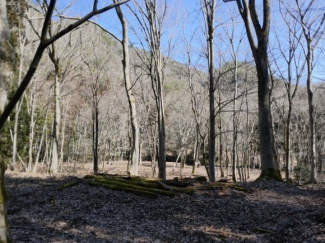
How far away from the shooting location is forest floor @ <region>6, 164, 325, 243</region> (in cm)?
502

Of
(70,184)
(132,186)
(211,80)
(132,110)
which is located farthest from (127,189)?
(211,80)

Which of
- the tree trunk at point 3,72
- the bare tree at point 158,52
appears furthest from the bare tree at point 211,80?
the tree trunk at point 3,72

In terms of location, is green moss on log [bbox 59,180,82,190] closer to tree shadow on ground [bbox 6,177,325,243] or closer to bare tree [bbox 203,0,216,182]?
tree shadow on ground [bbox 6,177,325,243]

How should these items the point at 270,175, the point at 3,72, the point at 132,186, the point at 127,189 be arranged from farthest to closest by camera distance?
the point at 270,175, the point at 132,186, the point at 127,189, the point at 3,72

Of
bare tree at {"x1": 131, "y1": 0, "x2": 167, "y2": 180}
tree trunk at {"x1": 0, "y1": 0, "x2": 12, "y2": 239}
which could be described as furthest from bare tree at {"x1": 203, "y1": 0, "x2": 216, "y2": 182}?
tree trunk at {"x1": 0, "y1": 0, "x2": 12, "y2": 239}

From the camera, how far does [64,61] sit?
18641 millimetres

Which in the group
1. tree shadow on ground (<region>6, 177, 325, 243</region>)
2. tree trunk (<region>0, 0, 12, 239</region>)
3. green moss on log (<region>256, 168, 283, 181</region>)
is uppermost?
tree trunk (<region>0, 0, 12, 239</region>)

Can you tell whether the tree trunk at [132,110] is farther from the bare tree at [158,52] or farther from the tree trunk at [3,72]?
the tree trunk at [3,72]

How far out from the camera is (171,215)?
6.37 m

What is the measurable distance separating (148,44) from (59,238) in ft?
31.0

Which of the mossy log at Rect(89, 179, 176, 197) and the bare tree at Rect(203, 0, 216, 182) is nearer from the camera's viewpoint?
the mossy log at Rect(89, 179, 176, 197)

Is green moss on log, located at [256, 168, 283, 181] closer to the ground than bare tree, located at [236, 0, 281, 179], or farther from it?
closer to the ground

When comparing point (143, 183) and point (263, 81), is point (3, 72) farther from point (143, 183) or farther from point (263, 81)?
point (263, 81)

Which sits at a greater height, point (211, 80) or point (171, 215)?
point (211, 80)
